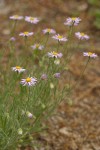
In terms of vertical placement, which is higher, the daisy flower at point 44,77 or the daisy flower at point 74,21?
the daisy flower at point 74,21

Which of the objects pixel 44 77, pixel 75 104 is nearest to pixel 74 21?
pixel 44 77

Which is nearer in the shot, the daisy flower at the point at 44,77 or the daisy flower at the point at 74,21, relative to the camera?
the daisy flower at the point at 44,77

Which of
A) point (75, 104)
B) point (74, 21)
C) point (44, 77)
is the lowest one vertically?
point (75, 104)

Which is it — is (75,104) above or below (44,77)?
below

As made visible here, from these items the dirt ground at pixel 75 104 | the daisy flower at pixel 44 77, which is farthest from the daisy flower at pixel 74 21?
the dirt ground at pixel 75 104

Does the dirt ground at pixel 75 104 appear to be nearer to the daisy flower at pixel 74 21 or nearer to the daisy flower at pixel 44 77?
the daisy flower at pixel 44 77

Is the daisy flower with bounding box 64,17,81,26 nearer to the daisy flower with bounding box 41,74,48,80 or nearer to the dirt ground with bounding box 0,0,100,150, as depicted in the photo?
the daisy flower with bounding box 41,74,48,80

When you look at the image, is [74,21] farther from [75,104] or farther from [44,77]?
[75,104]

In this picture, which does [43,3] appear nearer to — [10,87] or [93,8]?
[93,8]
